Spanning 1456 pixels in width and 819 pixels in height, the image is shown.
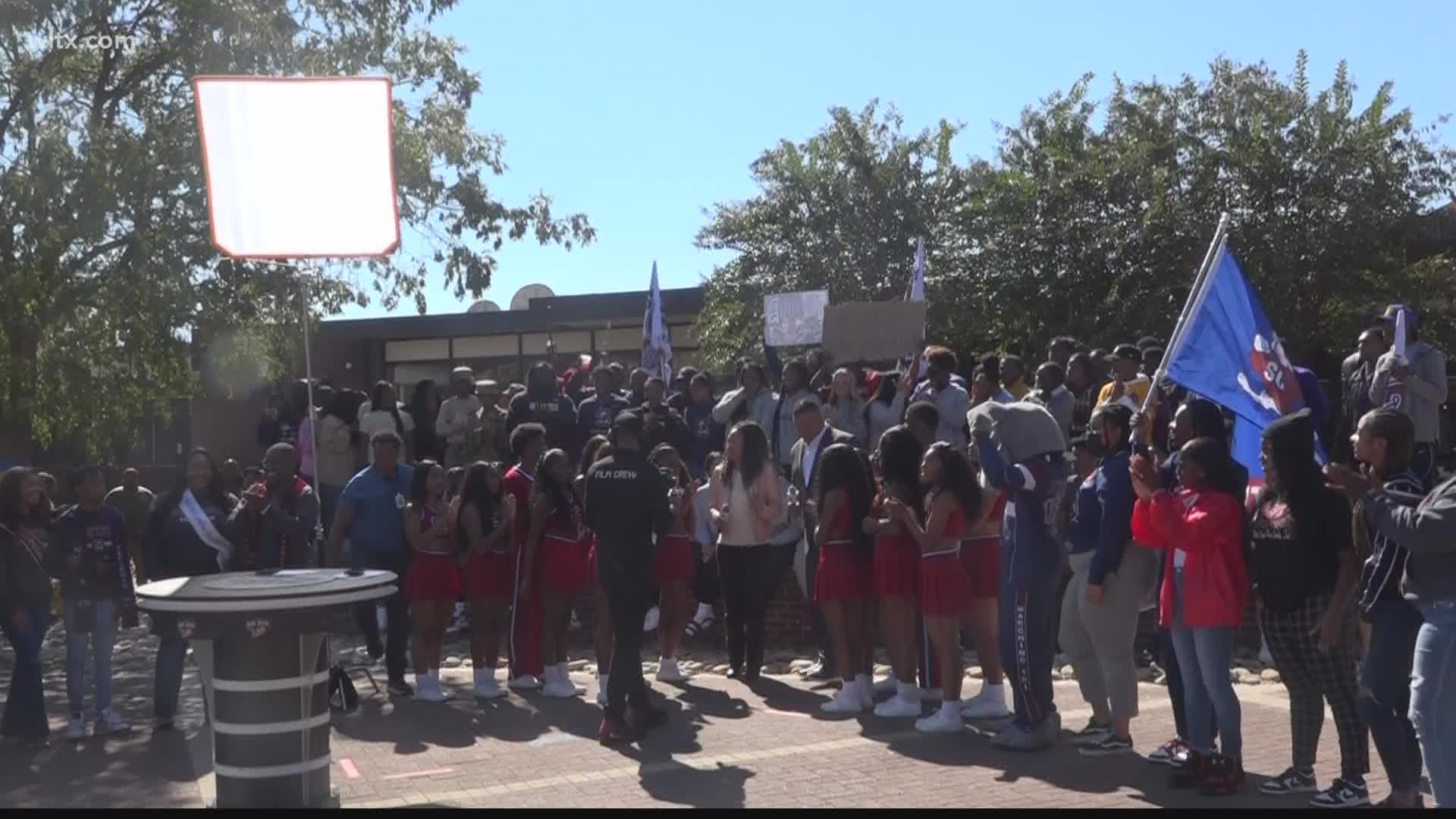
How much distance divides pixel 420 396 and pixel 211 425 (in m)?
18.6

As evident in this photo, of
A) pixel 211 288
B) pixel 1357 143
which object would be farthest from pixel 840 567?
pixel 1357 143

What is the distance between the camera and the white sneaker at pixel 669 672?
36.6 ft

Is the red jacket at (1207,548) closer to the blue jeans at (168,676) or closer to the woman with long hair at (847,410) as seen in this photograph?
the woman with long hair at (847,410)

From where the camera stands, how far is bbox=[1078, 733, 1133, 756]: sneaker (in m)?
8.22

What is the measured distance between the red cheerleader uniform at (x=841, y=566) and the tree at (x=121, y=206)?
7.30 meters

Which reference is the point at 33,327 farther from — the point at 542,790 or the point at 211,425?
the point at 211,425

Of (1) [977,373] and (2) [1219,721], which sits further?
(1) [977,373]

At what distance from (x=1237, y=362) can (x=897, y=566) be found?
2.42m

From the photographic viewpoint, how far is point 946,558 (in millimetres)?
8852

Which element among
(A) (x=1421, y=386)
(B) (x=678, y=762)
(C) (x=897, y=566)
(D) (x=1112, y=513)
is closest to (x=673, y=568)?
(C) (x=897, y=566)

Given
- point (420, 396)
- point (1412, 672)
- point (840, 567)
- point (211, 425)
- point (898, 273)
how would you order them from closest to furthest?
point (1412, 672), point (840, 567), point (420, 396), point (898, 273), point (211, 425)

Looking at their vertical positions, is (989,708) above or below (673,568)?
below

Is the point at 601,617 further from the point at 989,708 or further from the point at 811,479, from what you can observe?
the point at 989,708

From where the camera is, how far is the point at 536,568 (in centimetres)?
A: 1055
